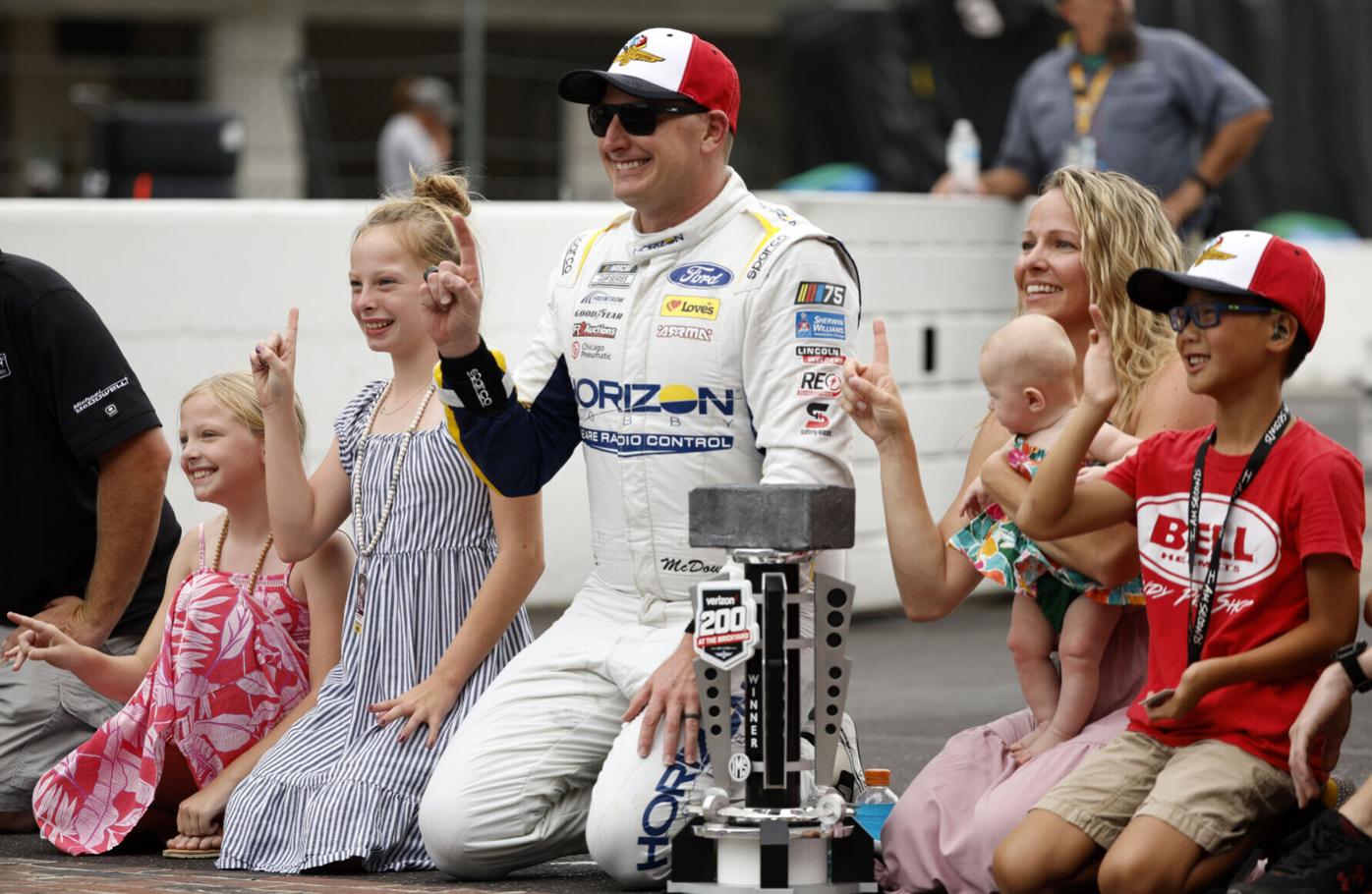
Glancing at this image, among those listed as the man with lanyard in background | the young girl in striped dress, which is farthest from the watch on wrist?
the man with lanyard in background

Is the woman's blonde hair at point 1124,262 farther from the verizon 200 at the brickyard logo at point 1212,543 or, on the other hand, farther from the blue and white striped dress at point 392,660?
the blue and white striped dress at point 392,660

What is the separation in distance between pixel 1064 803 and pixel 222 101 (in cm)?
2057

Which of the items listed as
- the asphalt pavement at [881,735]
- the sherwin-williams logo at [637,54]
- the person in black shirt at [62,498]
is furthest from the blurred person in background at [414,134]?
the sherwin-williams logo at [637,54]

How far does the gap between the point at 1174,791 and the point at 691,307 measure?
4.87ft

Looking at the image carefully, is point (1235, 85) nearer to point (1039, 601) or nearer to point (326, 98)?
point (1039, 601)

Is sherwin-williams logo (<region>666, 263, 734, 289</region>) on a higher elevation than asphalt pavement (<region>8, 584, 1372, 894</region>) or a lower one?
higher

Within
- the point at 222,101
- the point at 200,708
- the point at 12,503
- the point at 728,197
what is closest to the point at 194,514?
the point at 12,503

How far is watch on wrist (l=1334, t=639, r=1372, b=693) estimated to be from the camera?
13.0 ft

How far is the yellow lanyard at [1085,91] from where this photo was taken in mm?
9383

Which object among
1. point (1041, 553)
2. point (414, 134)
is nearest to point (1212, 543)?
point (1041, 553)

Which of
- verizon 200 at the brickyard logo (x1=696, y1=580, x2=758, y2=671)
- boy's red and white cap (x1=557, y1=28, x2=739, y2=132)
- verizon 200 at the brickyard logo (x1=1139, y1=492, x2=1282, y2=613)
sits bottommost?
verizon 200 at the brickyard logo (x1=696, y1=580, x2=758, y2=671)

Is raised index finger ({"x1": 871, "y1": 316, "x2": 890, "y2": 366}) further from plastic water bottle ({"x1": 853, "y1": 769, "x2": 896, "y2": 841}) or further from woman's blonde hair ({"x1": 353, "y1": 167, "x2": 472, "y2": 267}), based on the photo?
woman's blonde hair ({"x1": 353, "y1": 167, "x2": 472, "y2": 267})

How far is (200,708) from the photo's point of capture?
17.4 ft

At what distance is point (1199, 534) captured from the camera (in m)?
4.19
